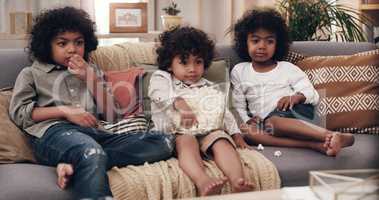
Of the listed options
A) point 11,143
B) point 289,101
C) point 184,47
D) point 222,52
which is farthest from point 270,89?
point 11,143

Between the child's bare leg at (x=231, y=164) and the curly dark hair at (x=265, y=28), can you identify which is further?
the curly dark hair at (x=265, y=28)

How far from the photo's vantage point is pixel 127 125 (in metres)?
1.52

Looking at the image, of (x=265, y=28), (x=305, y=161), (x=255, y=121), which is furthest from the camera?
(x=265, y=28)

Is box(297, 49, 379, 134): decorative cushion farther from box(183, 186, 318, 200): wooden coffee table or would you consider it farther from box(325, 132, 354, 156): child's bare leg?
box(183, 186, 318, 200): wooden coffee table

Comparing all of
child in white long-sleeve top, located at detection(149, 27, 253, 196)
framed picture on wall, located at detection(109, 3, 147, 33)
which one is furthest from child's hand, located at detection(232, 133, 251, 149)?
framed picture on wall, located at detection(109, 3, 147, 33)

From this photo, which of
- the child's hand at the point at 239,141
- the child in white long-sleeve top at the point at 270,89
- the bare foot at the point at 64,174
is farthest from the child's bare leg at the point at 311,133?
the bare foot at the point at 64,174

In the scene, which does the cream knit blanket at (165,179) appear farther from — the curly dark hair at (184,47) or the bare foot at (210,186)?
the curly dark hair at (184,47)

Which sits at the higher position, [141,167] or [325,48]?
[325,48]

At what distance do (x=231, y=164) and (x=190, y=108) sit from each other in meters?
0.25

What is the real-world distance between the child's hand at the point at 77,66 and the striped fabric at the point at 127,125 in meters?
0.14

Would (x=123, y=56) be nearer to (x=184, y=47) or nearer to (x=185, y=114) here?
(x=184, y=47)

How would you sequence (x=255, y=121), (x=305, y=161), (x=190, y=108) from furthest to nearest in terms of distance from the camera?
1. (x=255, y=121)
2. (x=190, y=108)
3. (x=305, y=161)

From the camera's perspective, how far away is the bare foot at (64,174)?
3.97 ft

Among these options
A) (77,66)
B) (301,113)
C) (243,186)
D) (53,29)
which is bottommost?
(243,186)
